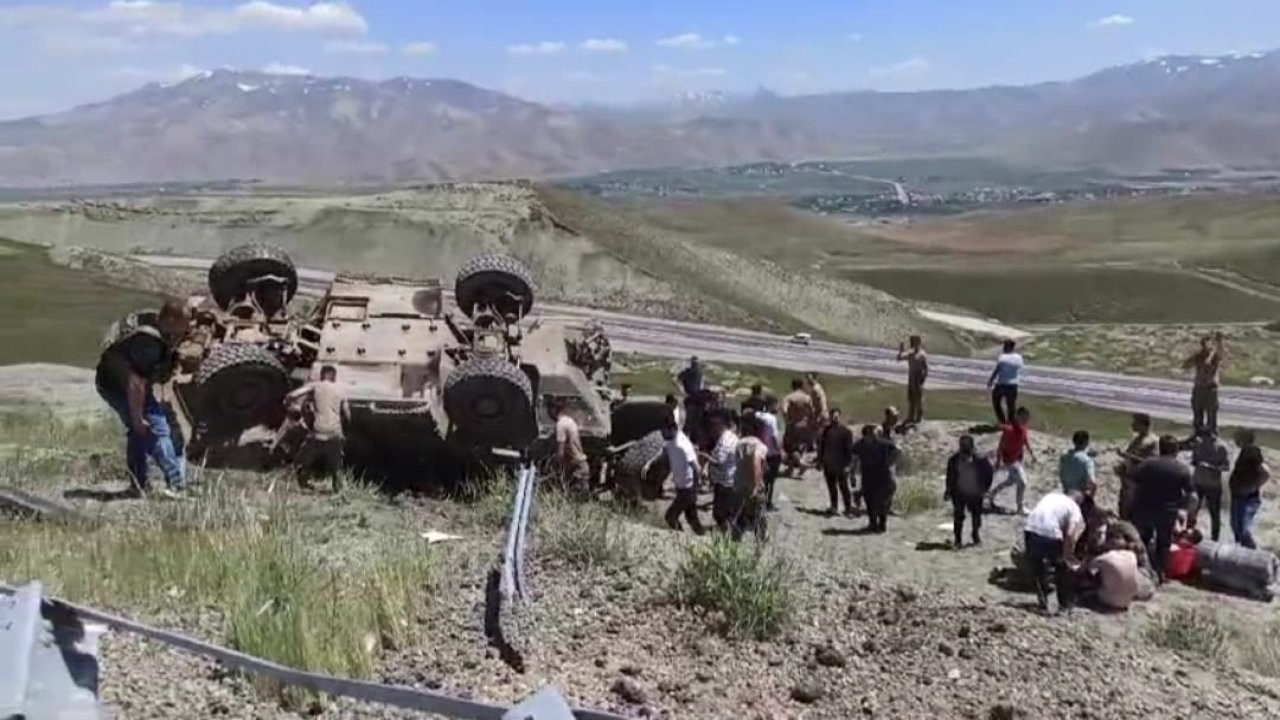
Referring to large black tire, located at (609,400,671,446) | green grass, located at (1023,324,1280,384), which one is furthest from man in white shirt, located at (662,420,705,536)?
green grass, located at (1023,324,1280,384)

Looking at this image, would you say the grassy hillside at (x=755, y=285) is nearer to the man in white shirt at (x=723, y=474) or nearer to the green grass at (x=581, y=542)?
the man in white shirt at (x=723, y=474)

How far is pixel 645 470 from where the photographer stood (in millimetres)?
16109

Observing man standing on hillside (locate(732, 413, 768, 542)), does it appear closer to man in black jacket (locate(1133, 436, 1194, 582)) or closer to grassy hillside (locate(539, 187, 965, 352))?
man in black jacket (locate(1133, 436, 1194, 582))

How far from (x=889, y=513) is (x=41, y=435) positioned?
10.9 metres

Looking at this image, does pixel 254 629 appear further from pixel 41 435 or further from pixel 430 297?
pixel 41 435

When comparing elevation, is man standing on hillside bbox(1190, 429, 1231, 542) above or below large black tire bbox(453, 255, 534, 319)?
below

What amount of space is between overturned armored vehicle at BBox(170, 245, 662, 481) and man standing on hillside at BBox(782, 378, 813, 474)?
2677mm

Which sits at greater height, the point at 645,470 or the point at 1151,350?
the point at 645,470

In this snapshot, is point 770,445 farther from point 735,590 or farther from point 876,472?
point 735,590

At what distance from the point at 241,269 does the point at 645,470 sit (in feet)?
22.3

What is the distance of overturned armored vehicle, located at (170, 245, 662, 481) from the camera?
51.5 feet

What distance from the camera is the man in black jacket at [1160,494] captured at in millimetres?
14422

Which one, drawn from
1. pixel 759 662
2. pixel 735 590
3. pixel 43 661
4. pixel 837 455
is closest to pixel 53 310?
pixel 837 455

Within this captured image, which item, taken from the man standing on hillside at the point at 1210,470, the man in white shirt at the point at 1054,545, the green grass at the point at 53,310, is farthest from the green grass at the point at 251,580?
the green grass at the point at 53,310
